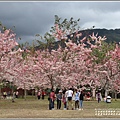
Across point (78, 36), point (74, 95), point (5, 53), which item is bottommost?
point (74, 95)

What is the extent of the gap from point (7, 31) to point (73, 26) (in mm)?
6285

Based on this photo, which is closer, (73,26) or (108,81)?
(73,26)

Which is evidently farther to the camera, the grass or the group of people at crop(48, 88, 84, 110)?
the group of people at crop(48, 88, 84, 110)

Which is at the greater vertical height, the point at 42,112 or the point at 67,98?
the point at 67,98

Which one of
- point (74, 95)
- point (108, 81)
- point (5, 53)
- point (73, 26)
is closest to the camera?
point (74, 95)

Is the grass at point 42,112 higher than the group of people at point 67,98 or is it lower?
lower

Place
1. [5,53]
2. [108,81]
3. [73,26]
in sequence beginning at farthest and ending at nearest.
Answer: [108,81] → [73,26] → [5,53]

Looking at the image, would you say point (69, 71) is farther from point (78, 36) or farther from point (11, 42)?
point (11, 42)

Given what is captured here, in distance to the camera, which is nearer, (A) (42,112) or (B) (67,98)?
(A) (42,112)

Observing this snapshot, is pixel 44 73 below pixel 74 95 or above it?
above

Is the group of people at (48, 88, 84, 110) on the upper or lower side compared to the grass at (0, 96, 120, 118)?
upper

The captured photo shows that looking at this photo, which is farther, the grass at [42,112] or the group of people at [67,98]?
the group of people at [67,98]

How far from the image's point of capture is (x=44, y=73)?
27953mm

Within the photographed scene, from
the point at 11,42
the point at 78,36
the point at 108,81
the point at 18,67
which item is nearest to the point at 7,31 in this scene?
the point at 11,42
